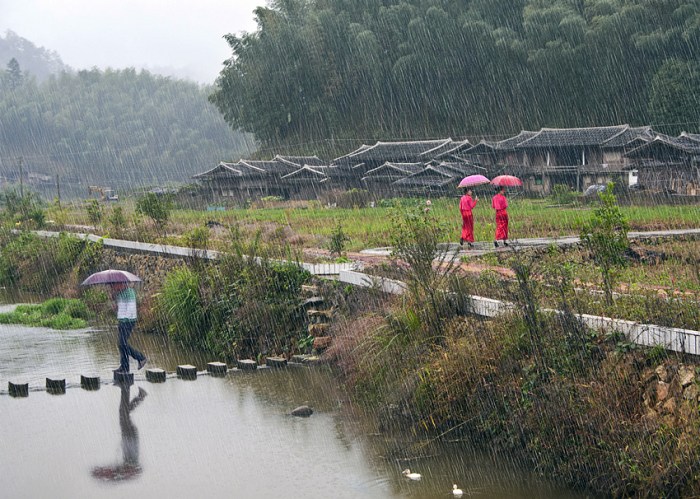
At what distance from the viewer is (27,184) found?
303ft

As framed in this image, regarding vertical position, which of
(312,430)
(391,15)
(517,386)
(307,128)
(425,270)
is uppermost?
(391,15)

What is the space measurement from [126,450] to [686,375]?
5.44 metres

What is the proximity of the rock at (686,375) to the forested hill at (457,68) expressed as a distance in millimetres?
41123

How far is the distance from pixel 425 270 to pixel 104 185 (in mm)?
85956

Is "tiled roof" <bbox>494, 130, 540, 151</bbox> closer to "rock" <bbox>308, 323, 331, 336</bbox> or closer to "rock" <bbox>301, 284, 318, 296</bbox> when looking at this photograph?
"rock" <bbox>301, 284, 318, 296</bbox>

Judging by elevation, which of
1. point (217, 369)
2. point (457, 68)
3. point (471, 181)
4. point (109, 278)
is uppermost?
point (457, 68)

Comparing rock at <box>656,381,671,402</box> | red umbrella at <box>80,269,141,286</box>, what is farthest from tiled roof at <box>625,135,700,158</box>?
rock at <box>656,381,671,402</box>

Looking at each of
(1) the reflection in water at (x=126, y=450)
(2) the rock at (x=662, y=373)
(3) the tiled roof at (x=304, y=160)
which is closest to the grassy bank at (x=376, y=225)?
(1) the reflection in water at (x=126, y=450)

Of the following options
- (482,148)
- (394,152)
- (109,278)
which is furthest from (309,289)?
(394,152)

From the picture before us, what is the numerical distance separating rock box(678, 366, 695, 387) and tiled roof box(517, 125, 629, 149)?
1516 inches

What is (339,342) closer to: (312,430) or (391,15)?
(312,430)

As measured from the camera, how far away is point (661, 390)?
755 centimetres

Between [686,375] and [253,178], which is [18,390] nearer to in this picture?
[686,375]

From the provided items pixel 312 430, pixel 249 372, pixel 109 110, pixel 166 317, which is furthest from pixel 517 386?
pixel 109 110
